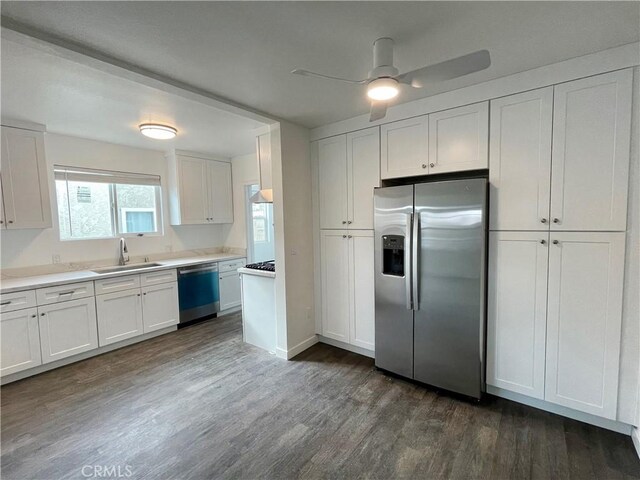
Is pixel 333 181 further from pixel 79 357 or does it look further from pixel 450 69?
pixel 79 357

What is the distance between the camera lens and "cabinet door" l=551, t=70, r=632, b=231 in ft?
6.00

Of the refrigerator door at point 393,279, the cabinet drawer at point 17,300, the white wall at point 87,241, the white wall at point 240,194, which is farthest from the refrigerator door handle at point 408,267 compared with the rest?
the white wall at point 87,241

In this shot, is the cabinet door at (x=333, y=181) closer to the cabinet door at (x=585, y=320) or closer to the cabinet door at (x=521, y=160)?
the cabinet door at (x=521, y=160)

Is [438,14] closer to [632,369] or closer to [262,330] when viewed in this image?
[632,369]

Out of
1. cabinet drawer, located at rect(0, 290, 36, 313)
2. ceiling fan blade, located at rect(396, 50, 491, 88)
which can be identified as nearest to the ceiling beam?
ceiling fan blade, located at rect(396, 50, 491, 88)

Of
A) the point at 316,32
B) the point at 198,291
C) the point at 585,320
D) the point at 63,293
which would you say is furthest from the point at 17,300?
the point at 585,320

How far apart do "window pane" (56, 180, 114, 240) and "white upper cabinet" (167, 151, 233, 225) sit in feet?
2.72

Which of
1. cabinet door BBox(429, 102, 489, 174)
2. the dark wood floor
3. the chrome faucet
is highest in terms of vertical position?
cabinet door BBox(429, 102, 489, 174)

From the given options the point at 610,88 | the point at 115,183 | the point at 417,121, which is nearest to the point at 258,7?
the point at 417,121

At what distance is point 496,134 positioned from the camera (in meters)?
2.24

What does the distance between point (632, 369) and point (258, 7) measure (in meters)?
3.04

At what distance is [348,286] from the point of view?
10.4 feet

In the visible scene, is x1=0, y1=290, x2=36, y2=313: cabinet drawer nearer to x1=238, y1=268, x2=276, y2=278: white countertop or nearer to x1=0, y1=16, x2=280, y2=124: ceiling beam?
x1=238, y1=268, x2=276, y2=278: white countertop

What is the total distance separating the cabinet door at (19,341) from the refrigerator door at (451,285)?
142 inches
